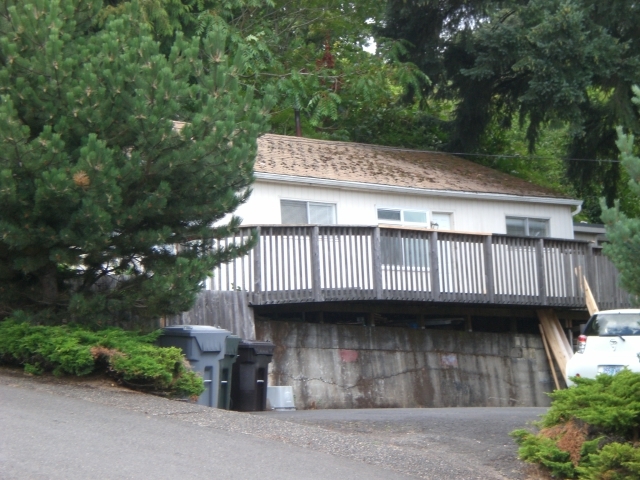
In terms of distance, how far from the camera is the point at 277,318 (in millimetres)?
19422

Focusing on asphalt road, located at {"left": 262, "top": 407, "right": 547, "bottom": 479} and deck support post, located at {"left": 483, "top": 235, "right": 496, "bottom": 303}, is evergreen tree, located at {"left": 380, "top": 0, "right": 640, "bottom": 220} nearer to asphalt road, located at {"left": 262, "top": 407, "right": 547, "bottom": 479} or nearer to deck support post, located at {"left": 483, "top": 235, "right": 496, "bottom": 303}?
deck support post, located at {"left": 483, "top": 235, "right": 496, "bottom": 303}

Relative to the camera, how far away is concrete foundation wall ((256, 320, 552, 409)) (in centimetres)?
1820

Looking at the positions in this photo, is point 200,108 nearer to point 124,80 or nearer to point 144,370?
point 124,80

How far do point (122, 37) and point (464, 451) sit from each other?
6797 mm

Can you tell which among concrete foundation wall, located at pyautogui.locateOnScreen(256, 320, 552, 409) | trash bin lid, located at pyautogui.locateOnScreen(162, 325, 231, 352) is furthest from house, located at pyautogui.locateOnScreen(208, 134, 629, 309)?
trash bin lid, located at pyautogui.locateOnScreen(162, 325, 231, 352)

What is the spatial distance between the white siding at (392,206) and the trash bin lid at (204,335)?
6.49 m

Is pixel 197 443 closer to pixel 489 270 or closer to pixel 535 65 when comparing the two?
pixel 489 270

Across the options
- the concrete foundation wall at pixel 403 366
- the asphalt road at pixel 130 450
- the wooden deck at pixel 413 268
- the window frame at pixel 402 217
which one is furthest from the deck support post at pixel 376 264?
the asphalt road at pixel 130 450

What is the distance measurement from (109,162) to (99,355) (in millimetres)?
2323

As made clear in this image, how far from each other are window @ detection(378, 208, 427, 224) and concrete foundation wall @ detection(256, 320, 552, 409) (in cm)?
317

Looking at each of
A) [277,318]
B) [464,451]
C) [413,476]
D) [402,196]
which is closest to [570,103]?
[402,196]

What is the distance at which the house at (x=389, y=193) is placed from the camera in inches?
837

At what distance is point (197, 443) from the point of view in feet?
32.7

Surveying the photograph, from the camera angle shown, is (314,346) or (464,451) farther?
(314,346)
